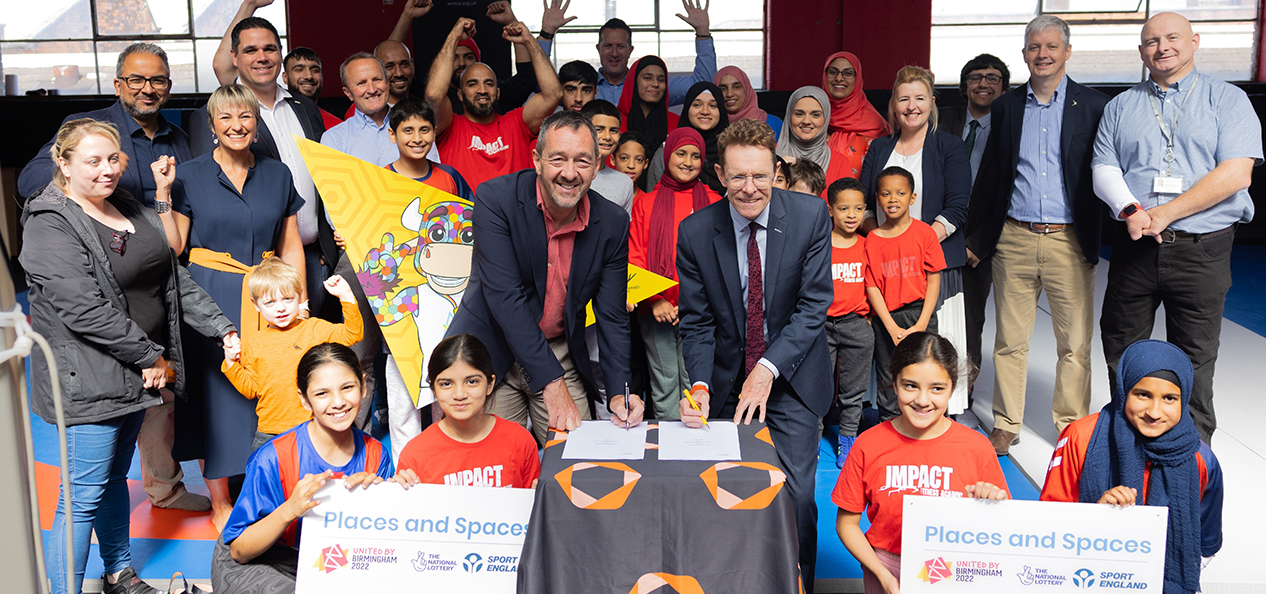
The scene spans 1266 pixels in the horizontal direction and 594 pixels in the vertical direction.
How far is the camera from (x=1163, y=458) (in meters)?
2.45

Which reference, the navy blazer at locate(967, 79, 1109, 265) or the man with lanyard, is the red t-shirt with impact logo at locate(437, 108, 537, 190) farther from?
the man with lanyard

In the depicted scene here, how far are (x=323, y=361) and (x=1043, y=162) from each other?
325 cm

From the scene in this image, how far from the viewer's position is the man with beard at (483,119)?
175 inches

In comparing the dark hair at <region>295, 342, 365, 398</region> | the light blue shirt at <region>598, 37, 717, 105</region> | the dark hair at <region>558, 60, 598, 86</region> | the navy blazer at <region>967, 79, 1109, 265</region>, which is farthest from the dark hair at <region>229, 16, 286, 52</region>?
the navy blazer at <region>967, 79, 1109, 265</region>

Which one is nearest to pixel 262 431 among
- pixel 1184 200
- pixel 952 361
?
pixel 952 361

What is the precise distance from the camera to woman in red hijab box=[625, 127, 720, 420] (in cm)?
404

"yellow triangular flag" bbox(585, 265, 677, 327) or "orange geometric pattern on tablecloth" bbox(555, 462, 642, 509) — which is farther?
"yellow triangular flag" bbox(585, 265, 677, 327)

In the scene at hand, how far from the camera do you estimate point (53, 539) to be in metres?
3.08

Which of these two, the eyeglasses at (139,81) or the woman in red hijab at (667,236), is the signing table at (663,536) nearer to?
the woman in red hijab at (667,236)

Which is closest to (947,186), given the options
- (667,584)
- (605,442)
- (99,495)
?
(605,442)

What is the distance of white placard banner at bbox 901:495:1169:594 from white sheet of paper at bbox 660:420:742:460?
478 millimetres

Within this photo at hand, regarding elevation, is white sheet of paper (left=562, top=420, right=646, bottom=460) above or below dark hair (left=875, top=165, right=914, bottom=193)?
below

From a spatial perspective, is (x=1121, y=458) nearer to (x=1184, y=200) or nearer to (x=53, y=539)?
(x=1184, y=200)

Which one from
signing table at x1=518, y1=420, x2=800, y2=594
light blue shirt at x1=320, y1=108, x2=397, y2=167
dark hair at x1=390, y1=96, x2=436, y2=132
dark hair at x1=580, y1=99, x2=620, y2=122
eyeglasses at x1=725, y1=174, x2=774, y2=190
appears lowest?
signing table at x1=518, y1=420, x2=800, y2=594
